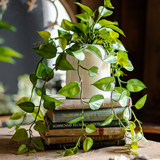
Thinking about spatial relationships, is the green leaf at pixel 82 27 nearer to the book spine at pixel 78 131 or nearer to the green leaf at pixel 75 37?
the green leaf at pixel 75 37

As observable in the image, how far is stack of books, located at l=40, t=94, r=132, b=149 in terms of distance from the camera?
0.49 meters

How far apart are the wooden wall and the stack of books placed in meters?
0.63

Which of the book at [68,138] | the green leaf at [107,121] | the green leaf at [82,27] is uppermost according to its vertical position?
the green leaf at [82,27]

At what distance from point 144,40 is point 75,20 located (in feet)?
1.44

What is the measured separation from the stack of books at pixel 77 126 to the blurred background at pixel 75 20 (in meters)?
0.59

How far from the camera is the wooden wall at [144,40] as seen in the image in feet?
3.88

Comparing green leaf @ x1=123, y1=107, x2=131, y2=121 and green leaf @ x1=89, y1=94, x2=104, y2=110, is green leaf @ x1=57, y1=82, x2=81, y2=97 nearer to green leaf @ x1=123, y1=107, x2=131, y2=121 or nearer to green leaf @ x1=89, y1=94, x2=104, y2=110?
green leaf @ x1=89, y1=94, x2=104, y2=110

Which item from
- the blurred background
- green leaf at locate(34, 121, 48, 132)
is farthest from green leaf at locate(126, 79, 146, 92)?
the blurred background

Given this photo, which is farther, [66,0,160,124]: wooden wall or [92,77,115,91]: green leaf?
[66,0,160,124]: wooden wall

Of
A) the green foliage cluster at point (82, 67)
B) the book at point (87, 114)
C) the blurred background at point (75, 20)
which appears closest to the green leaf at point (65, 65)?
the green foliage cluster at point (82, 67)

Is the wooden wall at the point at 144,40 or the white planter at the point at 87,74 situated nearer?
the white planter at the point at 87,74

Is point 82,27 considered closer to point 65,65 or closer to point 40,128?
point 65,65

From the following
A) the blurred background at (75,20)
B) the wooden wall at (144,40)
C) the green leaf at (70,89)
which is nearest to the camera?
the green leaf at (70,89)

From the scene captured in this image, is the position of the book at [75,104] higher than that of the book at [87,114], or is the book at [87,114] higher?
the book at [75,104]
